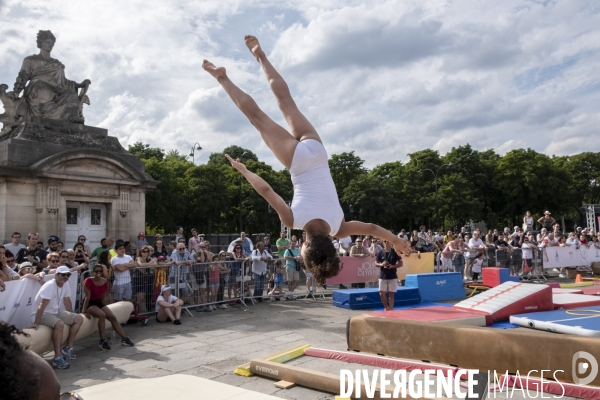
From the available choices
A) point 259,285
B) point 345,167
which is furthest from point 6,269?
point 345,167

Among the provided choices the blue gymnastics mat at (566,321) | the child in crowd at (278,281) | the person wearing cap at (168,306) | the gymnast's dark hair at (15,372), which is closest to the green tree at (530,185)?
the child in crowd at (278,281)

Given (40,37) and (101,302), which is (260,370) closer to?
(101,302)

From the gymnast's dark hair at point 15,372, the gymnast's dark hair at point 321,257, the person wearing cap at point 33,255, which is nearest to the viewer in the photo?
the gymnast's dark hair at point 15,372

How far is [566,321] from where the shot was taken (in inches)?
331

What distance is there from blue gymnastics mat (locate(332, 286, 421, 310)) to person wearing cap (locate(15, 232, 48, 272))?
7.34 m

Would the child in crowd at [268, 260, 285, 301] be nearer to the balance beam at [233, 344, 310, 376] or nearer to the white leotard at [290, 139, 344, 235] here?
the balance beam at [233, 344, 310, 376]

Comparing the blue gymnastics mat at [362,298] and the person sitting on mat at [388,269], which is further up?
the person sitting on mat at [388,269]

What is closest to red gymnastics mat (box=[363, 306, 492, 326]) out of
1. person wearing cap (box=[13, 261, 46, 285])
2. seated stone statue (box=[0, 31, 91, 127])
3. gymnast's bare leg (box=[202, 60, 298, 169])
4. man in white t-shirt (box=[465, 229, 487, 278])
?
gymnast's bare leg (box=[202, 60, 298, 169])

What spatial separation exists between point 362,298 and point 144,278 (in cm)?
578

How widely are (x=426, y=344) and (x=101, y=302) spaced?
5.81 m

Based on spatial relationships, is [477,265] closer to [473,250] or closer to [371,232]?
[473,250]

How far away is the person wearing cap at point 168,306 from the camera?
10688 mm

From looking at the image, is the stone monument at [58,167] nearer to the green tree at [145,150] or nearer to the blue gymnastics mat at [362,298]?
the blue gymnastics mat at [362,298]

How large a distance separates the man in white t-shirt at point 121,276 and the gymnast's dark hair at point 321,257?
6.53 meters
